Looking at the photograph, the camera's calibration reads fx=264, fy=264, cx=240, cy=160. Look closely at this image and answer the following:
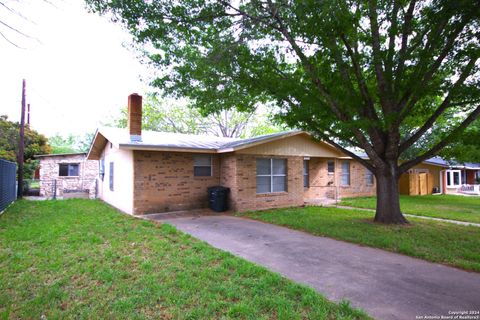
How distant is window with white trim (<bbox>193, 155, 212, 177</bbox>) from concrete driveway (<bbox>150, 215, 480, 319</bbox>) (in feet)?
14.8

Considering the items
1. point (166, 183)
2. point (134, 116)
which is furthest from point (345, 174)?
point (134, 116)

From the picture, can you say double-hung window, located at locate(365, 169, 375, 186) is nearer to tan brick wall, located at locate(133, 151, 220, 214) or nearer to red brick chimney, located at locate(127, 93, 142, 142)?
tan brick wall, located at locate(133, 151, 220, 214)

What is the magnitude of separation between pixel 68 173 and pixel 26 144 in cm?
746

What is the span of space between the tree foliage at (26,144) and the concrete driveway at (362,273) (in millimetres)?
23380

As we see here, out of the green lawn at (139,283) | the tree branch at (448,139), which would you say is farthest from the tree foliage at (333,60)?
the green lawn at (139,283)

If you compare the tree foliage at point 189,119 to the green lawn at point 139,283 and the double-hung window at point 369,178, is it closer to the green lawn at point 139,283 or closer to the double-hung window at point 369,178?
the double-hung window at point 369,178

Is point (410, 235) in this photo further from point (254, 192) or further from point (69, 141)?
point (69, 141)

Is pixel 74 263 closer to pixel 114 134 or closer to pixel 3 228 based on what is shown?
pixel 3 228

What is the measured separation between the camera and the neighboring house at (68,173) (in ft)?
63.3

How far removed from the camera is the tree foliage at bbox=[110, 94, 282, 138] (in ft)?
96.1

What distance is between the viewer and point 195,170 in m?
11.3

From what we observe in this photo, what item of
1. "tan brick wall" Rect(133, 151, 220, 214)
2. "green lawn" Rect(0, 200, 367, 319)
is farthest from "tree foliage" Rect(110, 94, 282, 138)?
"green lawn" Rect(0, 200, 367, 319)

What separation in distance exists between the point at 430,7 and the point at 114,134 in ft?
38.4

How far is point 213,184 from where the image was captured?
38.5 feet
